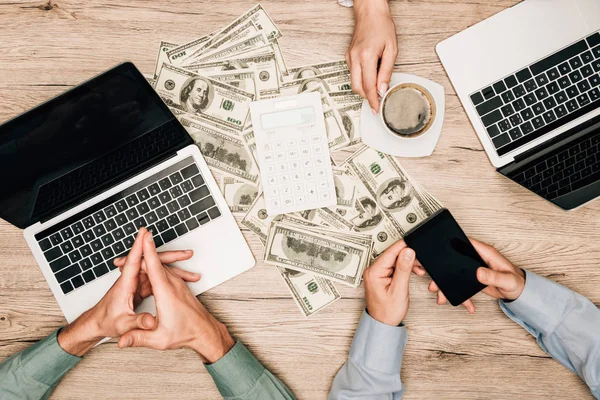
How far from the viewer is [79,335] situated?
921mm

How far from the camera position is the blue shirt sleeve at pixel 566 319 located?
92cm

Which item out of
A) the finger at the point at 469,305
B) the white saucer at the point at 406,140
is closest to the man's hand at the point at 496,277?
the finger at the point at 469,305

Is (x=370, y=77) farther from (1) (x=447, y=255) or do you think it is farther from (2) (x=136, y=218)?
(2) (x=136, y=218)

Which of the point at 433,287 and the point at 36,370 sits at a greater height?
the point at 36,370

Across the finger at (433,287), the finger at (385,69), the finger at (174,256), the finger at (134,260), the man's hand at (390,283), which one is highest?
the finger at (385,69)

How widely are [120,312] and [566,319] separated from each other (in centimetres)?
92

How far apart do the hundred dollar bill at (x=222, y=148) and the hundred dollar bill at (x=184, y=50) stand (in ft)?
0.39

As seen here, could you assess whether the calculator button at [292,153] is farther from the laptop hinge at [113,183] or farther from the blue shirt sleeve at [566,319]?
the blue shirt sleeve at [566,319]

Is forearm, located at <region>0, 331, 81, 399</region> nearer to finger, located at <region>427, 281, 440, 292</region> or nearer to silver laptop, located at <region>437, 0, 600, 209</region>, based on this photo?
finger, located at <region>427, 281, 440, 292</region>

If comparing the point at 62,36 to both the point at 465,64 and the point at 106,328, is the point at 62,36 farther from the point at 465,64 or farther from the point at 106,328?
the point at 465,64

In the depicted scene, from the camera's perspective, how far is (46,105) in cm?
75

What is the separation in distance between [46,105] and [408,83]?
2.22 feet

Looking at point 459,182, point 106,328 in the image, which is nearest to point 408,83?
point 459,182

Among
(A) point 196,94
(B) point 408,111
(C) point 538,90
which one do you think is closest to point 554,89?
(C) point 538,90
